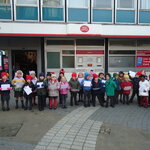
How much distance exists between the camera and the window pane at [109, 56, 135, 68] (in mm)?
13906

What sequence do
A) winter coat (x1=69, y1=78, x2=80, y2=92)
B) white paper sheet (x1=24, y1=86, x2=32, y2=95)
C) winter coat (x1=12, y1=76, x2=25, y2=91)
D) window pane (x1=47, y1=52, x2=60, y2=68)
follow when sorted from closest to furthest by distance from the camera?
white paper sheet (x1=24, y1=86, x2=32, y2=95)
winter coat (x1=12, y1=76, x2=25, y2=91)
winter coat (x1=69, y1=78, x2=80, y2=92)
window pane (x1=47, y1=52, x2=60, y2=68)

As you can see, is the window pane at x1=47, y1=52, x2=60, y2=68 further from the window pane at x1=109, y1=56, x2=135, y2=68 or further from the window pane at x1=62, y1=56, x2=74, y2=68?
the window pane at x1=109, y1=56, x2=135, y2=68

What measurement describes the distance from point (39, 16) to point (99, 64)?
5465 mm

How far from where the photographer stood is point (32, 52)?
1350 cm

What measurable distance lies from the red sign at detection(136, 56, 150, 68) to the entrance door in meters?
7.80

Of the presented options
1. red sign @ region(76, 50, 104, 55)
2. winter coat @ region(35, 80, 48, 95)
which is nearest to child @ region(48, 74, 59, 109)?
winter coat @ region(35, 80, 48, 95)

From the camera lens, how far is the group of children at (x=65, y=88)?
723 cm

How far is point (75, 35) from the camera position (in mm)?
12000

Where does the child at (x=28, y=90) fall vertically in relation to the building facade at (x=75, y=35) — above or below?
below

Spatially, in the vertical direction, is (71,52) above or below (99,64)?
above

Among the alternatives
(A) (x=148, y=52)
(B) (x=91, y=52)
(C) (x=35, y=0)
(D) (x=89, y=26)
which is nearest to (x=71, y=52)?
(B) (x=91, y=52)

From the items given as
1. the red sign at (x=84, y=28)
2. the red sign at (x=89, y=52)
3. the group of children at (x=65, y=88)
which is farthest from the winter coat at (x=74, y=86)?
the red sign at (x=89, y=52)

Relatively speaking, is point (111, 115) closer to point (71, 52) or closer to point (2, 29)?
point (71, 52)

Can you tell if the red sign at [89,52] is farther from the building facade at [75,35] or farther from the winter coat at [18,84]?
the winter coat at [18,84]
